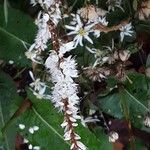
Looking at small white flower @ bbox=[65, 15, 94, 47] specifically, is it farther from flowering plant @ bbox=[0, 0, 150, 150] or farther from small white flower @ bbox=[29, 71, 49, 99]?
small white flower @ bbox=[29, 71, 49, 99]

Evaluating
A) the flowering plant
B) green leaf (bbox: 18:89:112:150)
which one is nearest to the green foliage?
the flowering plant

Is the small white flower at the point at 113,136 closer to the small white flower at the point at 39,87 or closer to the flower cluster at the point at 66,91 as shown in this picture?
the small white flower at the point at 39,87

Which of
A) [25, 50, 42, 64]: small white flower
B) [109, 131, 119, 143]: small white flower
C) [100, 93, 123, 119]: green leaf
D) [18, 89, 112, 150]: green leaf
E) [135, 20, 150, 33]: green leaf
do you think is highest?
[25, 50, 42, 64]: small white flower

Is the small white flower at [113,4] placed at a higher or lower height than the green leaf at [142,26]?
higher

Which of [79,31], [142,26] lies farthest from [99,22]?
[142,26]

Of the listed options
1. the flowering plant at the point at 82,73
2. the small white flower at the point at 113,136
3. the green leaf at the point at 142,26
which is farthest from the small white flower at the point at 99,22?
the small white flower at the point at 113,136

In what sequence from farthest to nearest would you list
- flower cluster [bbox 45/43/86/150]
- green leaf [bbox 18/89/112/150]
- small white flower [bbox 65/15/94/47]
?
green leaf [bbox 18/89/112/150] → small white flower [bbox 65/15/94/47] → flower cluster [bbox 45/43/86/150]

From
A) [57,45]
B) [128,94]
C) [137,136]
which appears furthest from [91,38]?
[137,136]

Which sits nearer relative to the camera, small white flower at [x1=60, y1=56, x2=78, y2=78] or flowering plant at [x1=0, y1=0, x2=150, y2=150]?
small white flower at [x1=60, y1=56, x2=78, y2=78]

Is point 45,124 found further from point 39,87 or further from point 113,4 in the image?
point 113,4
